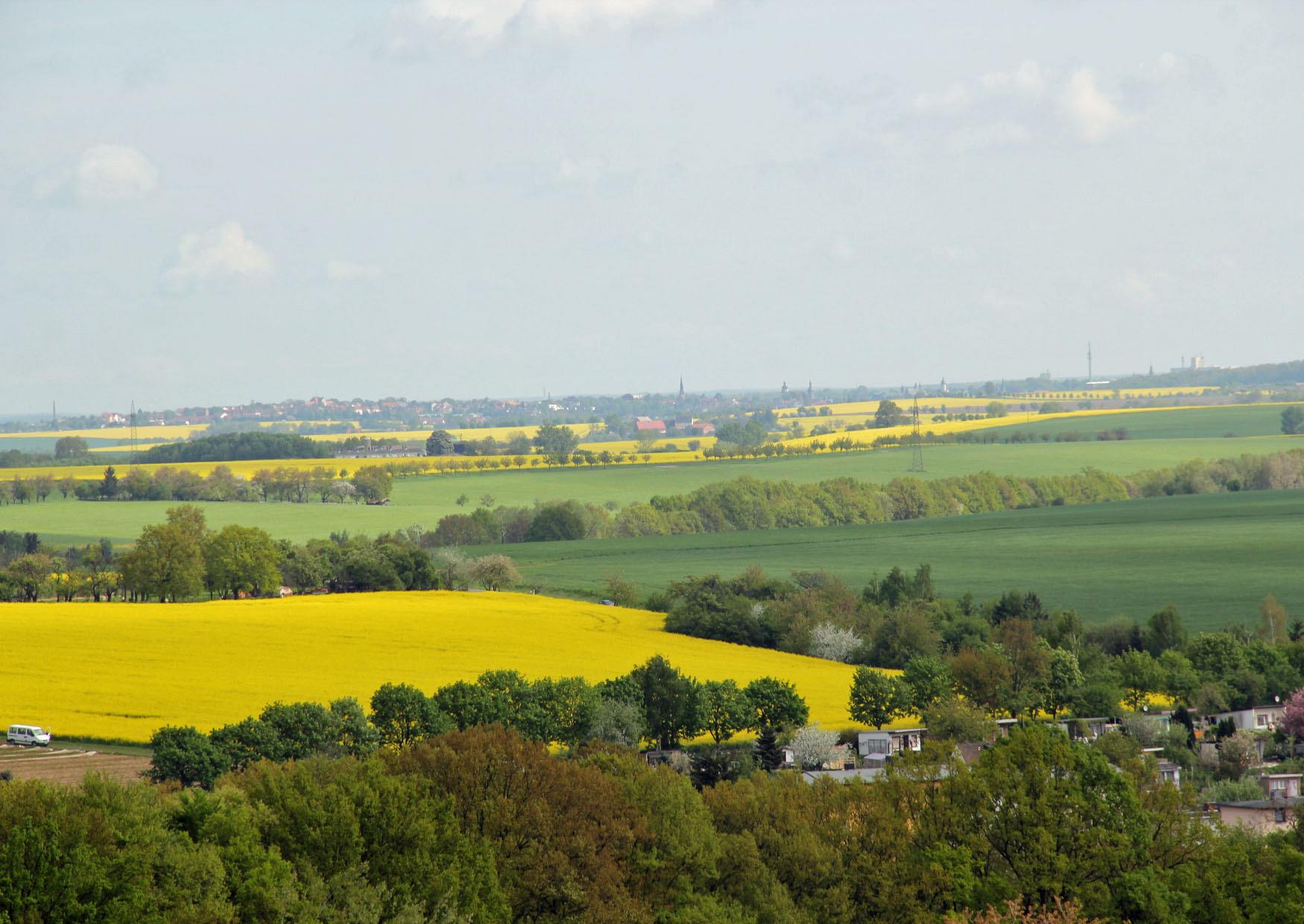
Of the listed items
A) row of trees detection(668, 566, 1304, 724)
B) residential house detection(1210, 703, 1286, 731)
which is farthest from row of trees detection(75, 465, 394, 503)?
residential house detection(1210, 703, 1286, 731)

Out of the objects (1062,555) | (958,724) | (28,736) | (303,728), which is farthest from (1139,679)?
(28,736)

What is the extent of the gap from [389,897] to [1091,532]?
9411 centimetres

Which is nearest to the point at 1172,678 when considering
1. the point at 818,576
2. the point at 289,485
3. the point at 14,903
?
the point at 818,576

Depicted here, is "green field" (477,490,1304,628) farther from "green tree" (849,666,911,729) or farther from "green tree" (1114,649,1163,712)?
"green tree" (849,666,911,729)

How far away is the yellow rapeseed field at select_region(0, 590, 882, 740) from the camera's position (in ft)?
206

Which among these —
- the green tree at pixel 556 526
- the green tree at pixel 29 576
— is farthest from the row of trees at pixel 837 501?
the green tree at pixel 29 576

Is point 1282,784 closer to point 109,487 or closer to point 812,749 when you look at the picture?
point 812,749

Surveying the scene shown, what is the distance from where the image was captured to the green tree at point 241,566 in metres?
100

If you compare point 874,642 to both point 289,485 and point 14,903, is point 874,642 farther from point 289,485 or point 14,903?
point 289,485

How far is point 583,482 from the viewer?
173250 millimetres

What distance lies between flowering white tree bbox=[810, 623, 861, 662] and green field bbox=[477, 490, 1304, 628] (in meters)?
13.7

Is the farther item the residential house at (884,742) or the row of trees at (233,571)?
the row of trees at (233,571)

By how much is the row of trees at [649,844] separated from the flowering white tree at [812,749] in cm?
1555

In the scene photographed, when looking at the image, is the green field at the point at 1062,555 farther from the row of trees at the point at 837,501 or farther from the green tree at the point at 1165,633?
the row of trees at the point at 837,501
